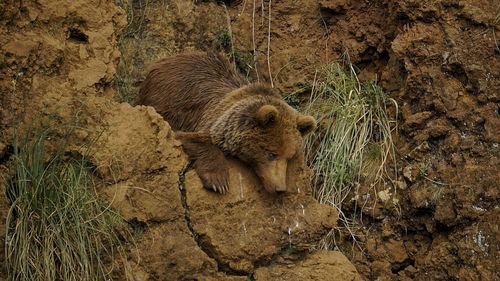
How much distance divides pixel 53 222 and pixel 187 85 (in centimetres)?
253

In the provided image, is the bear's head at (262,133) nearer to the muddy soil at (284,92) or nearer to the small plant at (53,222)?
the muddy soil at (284,92)

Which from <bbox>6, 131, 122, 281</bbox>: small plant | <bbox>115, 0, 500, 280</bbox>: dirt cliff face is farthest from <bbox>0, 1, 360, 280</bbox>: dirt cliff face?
<bbox>115, 0, 500, 280</bbox>: dirt cliff face

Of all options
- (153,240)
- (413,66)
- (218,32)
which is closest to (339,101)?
(413,66)

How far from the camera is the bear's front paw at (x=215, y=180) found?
7.69 metres

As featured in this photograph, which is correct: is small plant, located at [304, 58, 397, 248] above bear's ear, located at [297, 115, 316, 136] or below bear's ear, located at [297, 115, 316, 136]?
below

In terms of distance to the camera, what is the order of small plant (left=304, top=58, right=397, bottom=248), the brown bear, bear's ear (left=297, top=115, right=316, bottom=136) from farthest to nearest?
1. small plant (left=304, top=58, right=397, bottom=248)
2. bear's ear (left=297, top=115, right=316, bottom=136)
3. the brown bear

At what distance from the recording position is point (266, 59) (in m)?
10.1

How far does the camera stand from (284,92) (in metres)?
10.0

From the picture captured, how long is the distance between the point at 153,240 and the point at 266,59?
10.6 feet

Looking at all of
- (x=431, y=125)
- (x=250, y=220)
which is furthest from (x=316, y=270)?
(x=431, y=125)

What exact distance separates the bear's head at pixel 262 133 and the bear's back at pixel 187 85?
501mm

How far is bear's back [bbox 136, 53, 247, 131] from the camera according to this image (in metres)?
9.08

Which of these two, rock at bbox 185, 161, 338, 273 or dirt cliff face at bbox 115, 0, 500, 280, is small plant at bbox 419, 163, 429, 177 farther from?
rock at bbox 185, 161, 338, 273

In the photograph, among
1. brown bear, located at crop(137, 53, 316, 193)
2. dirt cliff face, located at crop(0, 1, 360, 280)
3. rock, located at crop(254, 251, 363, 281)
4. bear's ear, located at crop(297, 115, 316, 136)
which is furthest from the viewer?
bear's ear, located at crop(297, 115, 316, 136)
